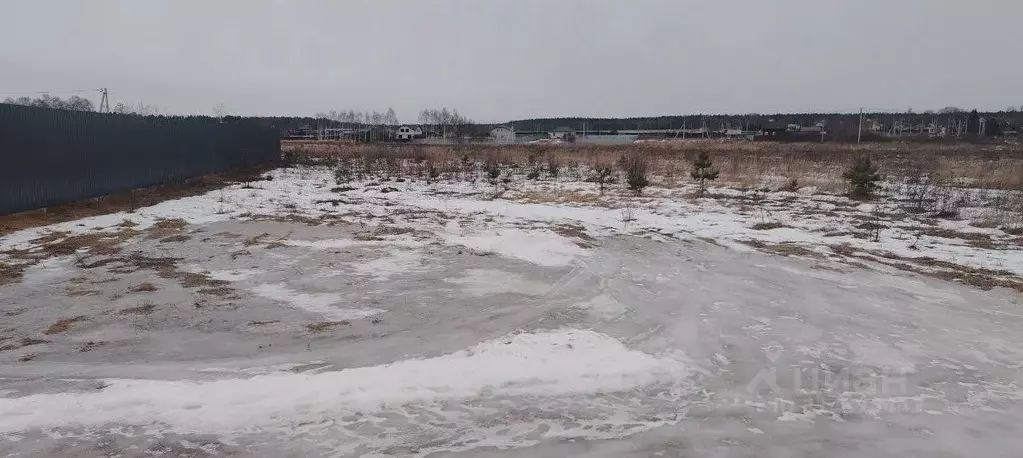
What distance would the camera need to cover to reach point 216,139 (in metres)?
23.5

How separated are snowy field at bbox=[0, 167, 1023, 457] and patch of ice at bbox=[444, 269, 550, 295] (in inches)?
1.9

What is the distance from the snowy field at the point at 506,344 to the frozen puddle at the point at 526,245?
0.26ft

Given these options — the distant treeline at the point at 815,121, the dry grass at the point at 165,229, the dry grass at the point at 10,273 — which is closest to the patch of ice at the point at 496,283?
the dry grass at the point at 10,273

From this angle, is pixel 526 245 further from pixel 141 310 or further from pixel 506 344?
pixel 141 310

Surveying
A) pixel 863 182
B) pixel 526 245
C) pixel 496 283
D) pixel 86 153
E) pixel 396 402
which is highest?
pixel 86 153

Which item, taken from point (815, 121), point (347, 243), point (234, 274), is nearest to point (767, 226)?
point (347, 243)

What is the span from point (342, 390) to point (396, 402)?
0.43 metres

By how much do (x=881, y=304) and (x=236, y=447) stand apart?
20.7 ft

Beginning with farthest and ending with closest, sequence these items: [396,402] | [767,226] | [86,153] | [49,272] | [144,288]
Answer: [86,153]
[767,226]
[49,272]
[144,288]
[396,402]

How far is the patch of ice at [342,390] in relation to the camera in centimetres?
385

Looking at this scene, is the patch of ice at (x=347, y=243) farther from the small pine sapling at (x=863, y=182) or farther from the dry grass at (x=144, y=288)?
the small pine sapling at (x=863, y=182)

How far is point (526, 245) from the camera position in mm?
9797

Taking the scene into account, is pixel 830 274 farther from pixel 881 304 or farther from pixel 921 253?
pixel 921 253

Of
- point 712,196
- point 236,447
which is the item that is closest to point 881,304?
point 236,447
